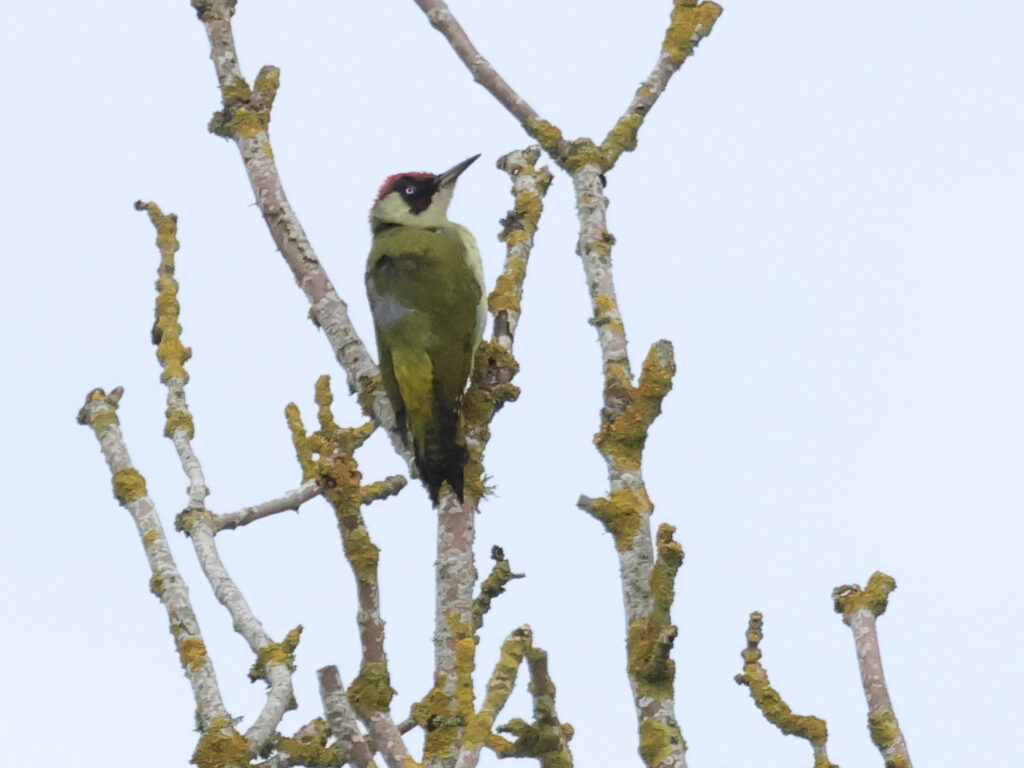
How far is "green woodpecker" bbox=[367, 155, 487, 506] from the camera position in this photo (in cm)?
574

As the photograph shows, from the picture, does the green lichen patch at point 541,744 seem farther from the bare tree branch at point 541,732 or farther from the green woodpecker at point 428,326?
the green woodpecker at point 428,326

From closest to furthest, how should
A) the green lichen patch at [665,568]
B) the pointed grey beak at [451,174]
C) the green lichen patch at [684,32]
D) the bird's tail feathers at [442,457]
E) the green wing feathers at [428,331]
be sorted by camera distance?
1. the green lichen patch at [665,568]
2. the bird's tail feathers at [442,457]
3. the green wing feathers at [428,331]
4. the green lichen patch at [684,32]
5. the pointed grey beak at [451,174]

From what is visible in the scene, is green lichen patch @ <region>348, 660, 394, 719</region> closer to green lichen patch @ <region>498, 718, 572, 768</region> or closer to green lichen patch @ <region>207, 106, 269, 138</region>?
green lichen patch @ <region>498, 718, 572, 768</region>

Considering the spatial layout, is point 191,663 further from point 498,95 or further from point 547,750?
point 498,95

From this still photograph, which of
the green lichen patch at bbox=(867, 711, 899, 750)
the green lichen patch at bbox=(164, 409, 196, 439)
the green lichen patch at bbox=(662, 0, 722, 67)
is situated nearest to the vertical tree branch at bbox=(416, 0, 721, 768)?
the green lichen patch at bbox=(662, 0, 722, 67)

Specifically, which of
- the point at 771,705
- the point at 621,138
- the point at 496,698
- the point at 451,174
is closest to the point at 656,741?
the point at 771,705

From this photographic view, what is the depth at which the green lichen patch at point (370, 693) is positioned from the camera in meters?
3.21

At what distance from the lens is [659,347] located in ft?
13.7

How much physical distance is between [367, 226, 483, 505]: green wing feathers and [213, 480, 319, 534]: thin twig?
0.43 meters

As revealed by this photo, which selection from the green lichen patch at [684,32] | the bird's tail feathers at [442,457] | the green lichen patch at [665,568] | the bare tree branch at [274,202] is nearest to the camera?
the green lichen patch at [665,568]

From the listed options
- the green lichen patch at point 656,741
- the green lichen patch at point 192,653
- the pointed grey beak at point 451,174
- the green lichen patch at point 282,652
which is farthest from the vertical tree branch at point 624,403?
the pointed grey beak at point 451,174

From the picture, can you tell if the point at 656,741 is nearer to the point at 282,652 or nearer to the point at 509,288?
the point at 282,652

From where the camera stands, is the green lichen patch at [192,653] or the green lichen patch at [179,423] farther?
the green lichen patch at [179,423]

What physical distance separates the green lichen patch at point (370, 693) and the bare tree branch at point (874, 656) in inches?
55.1
